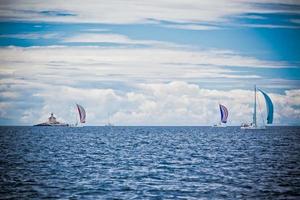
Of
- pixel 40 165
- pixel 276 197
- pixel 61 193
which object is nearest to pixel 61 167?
pixel 40 165

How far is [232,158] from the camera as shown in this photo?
48.9 metres

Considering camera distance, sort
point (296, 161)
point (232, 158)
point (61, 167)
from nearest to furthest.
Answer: point (61, 167), point (296, 161), point (232, 158)

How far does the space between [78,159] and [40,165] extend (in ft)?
18.5

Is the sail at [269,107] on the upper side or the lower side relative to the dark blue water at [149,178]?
upper

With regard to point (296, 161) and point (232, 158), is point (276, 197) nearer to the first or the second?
point (296, 161)

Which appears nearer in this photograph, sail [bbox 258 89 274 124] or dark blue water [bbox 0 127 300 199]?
dark blue water [bbox 0 127 300 199]

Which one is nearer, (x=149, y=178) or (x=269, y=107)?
(x=149, y=178)

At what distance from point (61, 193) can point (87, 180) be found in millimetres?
4976

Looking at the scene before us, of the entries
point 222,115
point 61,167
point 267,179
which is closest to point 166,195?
point 267,179

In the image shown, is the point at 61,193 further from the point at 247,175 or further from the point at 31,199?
the point at 247,175

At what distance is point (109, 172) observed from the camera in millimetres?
36969

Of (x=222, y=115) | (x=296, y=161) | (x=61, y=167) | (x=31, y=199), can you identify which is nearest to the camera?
(x=31, y=199)

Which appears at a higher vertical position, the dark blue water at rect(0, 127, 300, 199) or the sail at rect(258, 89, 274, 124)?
the sail at rect(258, 89, 274, 124)

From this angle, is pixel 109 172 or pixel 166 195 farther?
pixel 109 172
